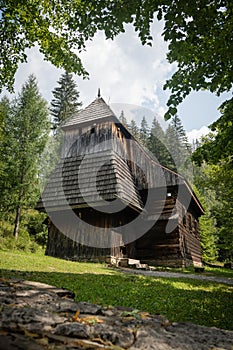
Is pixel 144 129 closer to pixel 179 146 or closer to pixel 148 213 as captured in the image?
pixel 179 146

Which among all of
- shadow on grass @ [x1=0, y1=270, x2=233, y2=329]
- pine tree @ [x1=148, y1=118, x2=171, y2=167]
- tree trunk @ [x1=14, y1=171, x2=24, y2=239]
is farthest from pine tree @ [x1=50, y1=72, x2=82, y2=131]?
shadow on grass @ [x1=0, y1=270, x2=233, y2=329]

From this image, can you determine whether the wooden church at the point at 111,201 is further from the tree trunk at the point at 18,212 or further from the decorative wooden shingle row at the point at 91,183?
the tree trunk at the point at 18,212

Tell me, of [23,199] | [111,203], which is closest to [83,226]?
[111,203]

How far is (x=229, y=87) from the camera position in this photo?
5.53 meters

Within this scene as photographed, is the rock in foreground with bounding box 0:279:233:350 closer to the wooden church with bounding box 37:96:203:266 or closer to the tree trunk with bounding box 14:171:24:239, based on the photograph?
the wooden church with bounding box 37:96:203:266

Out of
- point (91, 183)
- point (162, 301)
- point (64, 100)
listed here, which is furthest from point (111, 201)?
point (64, 100)

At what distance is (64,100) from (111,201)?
37.7 m

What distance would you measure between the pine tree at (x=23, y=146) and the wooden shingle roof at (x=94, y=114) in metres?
5.82

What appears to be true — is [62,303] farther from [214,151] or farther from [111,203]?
[111,203]

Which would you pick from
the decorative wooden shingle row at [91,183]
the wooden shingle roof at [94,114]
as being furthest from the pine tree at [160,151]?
the decorative wooden shingle row at [91,183]

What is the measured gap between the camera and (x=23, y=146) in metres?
23.4

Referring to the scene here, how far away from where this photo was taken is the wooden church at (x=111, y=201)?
14961 mm

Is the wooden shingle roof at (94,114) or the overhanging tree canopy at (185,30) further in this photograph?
the wooden shingle roof at (94,114)

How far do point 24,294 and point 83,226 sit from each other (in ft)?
40.0
